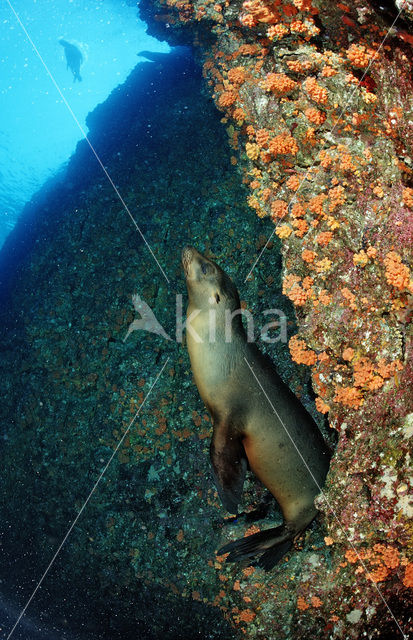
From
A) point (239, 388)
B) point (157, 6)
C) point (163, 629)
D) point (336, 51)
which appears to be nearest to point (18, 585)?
point (163, 629)

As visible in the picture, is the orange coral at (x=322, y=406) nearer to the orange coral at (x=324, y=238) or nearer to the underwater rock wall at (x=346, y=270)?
the underwater rock wall at (x=346, y=270)

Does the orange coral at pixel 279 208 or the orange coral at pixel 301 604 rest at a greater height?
the orange coral at pixel 279 208

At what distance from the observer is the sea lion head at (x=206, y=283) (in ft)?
7.36

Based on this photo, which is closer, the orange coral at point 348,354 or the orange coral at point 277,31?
the orange coral at point 348,354

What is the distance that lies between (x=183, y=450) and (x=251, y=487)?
0.62 meters

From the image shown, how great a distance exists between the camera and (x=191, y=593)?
2.99 metres

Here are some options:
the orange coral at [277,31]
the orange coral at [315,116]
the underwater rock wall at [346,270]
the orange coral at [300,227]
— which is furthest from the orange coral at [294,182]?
the orange coral at [277,31]

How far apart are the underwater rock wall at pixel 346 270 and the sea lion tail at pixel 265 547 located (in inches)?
8.1

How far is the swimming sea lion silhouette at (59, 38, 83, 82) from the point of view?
17.7 ft

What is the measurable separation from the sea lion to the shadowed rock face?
566 mm

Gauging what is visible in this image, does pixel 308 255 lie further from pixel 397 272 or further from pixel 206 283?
pixel 206 283

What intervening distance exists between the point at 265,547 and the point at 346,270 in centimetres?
178

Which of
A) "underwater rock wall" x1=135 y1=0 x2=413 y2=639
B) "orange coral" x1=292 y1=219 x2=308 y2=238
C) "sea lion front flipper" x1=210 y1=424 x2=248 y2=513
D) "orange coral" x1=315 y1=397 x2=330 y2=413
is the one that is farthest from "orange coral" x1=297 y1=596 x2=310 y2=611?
"orange coral" x1=292 y1=219 x2=308 y2=238

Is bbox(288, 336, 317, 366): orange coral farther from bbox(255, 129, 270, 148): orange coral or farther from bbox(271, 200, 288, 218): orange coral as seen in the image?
bbox(255, 129, 270, 148): orange coral
